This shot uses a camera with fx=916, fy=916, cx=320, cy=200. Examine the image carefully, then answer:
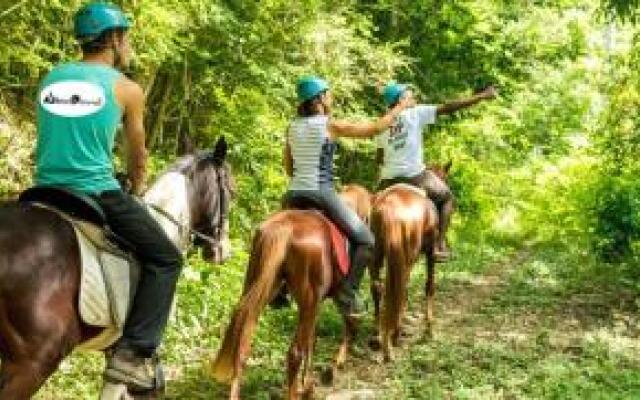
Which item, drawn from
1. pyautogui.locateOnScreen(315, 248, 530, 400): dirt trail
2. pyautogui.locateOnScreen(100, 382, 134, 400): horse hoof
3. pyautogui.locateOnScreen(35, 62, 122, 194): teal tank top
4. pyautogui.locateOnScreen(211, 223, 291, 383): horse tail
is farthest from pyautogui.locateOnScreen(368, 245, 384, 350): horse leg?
pyautogui.locateOnScreen(35, 62, 122, 194): teal tank top

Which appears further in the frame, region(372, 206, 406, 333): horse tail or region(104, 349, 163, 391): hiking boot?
region(372, 206, 406, 333): horse tail

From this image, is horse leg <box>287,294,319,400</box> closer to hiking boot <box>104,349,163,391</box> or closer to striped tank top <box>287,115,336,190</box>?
striped tank top <box>287,115,336,190</box>

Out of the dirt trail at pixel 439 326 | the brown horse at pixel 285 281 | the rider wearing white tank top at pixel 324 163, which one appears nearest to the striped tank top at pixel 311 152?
the rider wearing white tank top at pixel 324 163

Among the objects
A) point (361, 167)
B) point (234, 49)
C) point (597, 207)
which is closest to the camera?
point (234, 49)

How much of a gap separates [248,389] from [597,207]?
927cm

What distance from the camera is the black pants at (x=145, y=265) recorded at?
5141mm

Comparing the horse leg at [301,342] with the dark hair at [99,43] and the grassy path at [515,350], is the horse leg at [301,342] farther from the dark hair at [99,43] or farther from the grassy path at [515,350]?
the dark hair at [99,43]

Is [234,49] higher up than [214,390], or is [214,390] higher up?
[234,49]

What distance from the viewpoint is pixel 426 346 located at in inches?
395

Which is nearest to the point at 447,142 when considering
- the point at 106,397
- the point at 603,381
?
the point at 603,381

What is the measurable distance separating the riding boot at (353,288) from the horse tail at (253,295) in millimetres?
1044

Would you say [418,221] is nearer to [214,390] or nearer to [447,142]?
[214,390]

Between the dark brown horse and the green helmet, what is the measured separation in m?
0.99

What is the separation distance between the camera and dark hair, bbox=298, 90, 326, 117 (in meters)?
7.90
